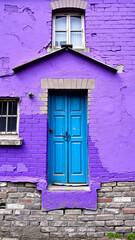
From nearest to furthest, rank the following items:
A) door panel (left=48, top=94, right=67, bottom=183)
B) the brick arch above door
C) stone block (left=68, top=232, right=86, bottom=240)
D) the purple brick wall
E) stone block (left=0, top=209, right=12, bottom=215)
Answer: stone block (left=68, top=232, right=86, bottom=240) → stone block (left=0, top=209, right=12, bottom=215) → the purple brick wall → the brick arch above door → door panel (left=48, top=94, right=67, bottom=183)

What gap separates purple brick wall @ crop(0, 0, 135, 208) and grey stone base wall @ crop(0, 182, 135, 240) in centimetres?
24

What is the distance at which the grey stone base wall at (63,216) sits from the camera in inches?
143

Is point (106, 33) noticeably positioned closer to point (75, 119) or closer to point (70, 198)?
point (75, 119)

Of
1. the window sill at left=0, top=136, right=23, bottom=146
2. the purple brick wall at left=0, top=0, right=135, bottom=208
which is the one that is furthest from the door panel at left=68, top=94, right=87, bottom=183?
the window sill at left=0, top=136, right=23, bottom=146

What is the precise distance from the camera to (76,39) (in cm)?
440

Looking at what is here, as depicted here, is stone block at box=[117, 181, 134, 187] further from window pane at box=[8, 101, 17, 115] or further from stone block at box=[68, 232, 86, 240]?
window pane at box=[8, 101, 17, 115]

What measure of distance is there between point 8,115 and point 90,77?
213cm

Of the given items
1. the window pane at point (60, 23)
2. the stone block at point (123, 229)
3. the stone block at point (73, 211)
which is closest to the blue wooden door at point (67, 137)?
the stone block at point (73, 211)

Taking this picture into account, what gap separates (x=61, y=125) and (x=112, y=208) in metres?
2.15

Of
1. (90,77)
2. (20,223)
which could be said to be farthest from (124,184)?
(90,77)

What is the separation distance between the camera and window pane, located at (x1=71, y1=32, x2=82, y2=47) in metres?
4.39

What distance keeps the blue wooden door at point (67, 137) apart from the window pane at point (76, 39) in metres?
1.29

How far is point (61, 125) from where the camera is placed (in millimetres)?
4145

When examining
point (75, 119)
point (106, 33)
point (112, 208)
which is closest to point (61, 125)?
point (75, 119)
